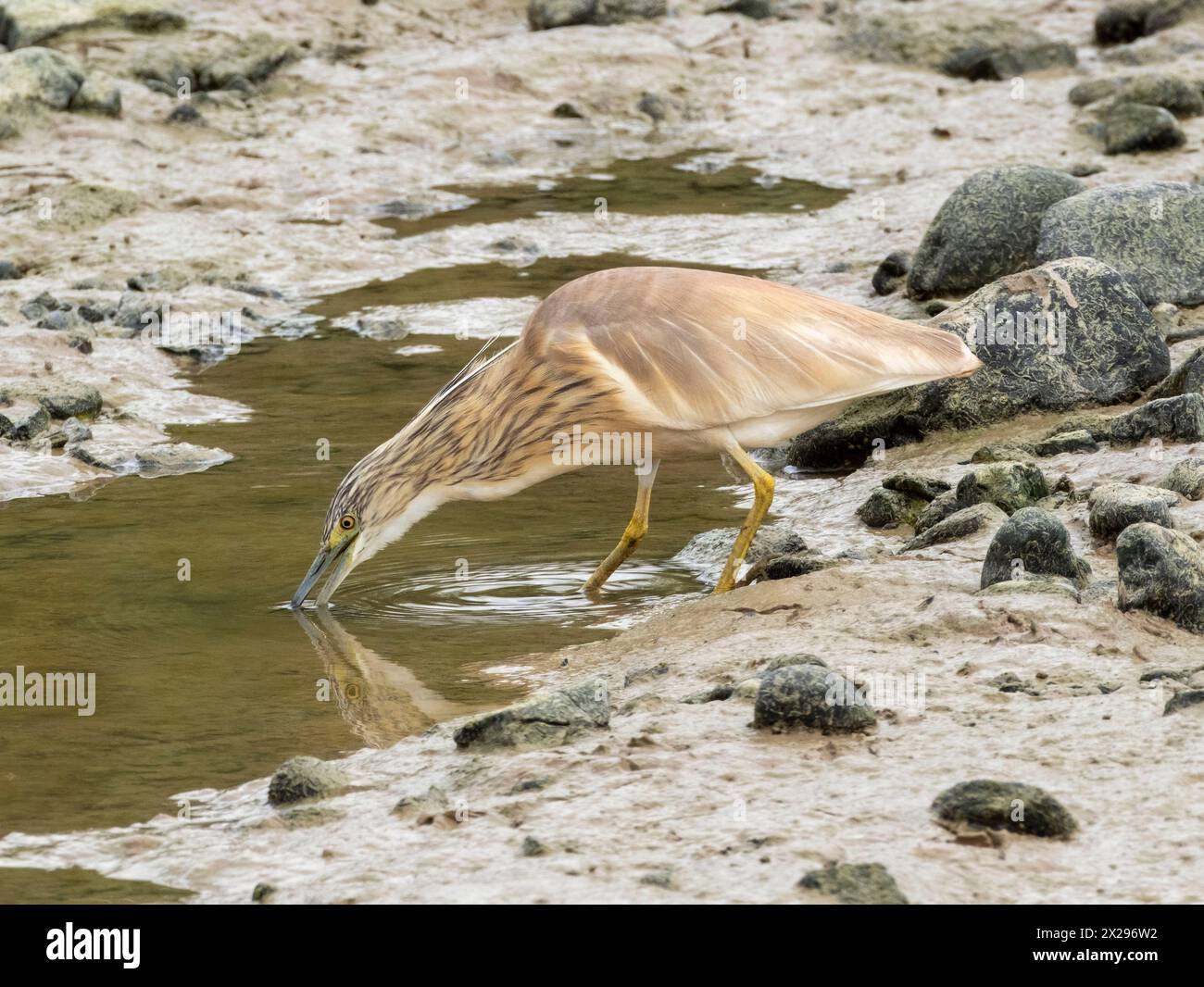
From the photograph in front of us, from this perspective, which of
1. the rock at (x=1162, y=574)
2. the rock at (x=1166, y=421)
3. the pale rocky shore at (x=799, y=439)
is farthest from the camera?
the rock at (x=1166, y=421)

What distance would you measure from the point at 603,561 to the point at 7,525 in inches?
106

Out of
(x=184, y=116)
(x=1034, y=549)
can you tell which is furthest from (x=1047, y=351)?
(x=184, y=116)

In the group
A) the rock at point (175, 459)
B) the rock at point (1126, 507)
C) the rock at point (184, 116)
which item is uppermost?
the rock at point (184, 116)

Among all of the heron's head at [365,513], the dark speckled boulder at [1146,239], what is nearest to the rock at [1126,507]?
the heron's head at [365,513]

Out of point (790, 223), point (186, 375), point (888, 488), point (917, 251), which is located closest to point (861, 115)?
point (790, 223)

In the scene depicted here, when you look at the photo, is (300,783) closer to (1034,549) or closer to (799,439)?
(1034,549)

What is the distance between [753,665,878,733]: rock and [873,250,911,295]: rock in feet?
21.1

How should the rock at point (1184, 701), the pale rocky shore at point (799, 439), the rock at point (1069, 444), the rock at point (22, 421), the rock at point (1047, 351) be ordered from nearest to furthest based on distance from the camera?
1. the pale rocky shore at point (799, 439)
2. the rock at point (1184, 701)
3. the rock at point (1069, 444)
4. the rock at point (1047, 351)
5. the rock at point (22, 421)

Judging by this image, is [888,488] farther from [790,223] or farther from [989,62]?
[989,62]

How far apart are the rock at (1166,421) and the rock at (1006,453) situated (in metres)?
0.35

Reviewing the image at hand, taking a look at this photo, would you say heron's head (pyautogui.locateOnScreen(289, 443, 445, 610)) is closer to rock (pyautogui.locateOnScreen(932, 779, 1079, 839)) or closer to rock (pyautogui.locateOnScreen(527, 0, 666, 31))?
rock (pyautogui.locateOnScreen(932, 779, 1079, 839))

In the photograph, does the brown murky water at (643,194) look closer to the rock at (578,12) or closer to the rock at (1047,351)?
the rock at (578,12)

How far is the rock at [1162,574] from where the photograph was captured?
5.17 metres

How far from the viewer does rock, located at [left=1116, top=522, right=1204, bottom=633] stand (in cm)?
517
